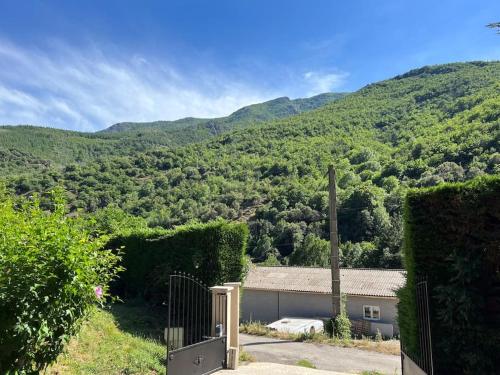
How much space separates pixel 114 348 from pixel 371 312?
17.8 metres

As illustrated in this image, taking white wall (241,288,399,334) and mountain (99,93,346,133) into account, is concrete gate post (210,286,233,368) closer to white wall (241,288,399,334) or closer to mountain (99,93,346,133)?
white wall (241,288,399,334)

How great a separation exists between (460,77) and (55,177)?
8589 centimetres

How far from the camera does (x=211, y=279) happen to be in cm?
1217

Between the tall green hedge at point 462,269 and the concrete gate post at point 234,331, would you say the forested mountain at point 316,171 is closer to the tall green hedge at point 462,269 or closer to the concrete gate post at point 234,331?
the concrete gate post at point 234,331

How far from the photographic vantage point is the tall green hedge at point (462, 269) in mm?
5895

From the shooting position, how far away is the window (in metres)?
22.8

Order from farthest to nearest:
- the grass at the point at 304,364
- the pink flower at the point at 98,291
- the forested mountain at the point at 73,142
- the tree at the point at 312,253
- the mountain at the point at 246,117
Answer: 1. the mountain at the point at 246,117
2. the forested mountain at the point at 73,142
3. the tree at the point at 312,253
4. the grass at the point at 304,364
5. the pink flower at the point at 98,291

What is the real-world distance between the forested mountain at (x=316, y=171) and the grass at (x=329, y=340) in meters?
22.1

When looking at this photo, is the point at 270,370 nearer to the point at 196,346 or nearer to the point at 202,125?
the point at 196,346

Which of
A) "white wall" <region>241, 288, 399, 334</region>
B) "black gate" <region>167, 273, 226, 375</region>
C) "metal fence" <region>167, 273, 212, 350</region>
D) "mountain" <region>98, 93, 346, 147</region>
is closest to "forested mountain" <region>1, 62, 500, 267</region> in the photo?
"white wall" <region>241, 288, 399, 334</region>

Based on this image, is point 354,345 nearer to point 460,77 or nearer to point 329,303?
point 329,303

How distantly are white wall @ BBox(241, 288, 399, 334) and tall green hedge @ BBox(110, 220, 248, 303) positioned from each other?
1169cm

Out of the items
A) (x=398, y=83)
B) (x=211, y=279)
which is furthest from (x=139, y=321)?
(x=398, y=83)

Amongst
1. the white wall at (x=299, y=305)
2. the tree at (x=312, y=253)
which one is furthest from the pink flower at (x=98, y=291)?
the tree at (x=312, y=253)
